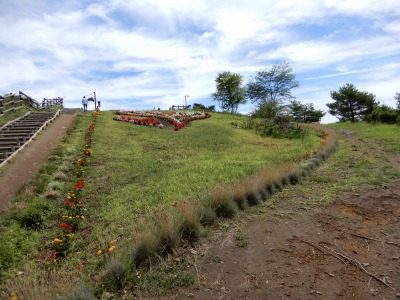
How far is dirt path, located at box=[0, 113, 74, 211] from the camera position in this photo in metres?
9.38

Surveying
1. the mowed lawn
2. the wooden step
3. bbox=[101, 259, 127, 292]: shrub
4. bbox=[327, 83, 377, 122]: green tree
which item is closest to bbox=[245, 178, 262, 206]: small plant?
the mowed lawn

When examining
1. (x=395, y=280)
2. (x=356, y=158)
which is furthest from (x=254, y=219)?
(x=356, y=158)

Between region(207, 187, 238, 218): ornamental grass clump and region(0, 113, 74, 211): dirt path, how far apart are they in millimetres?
5250

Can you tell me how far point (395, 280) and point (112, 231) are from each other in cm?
507

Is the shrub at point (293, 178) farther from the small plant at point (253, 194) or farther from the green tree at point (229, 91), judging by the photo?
the green tree at point (229, 91)

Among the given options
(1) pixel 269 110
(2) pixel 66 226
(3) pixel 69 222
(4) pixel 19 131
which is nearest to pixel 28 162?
(4) pixel 19 131

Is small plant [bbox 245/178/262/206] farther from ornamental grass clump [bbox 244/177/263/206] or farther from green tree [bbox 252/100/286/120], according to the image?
green tree [bbox 252/100/286/120]

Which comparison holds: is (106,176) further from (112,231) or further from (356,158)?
(356,158)

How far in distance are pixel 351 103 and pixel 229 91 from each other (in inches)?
713

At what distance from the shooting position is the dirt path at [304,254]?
14.4 feet

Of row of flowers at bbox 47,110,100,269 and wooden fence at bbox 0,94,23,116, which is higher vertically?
wooden fence at bbox 0,94,23,116

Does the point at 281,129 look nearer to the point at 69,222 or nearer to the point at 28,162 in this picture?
the point at 28,162

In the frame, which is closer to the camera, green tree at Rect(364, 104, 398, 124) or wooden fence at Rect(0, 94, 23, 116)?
wooden fence at Rect(0, 94, 23, 116)

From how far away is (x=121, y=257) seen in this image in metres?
4.84
